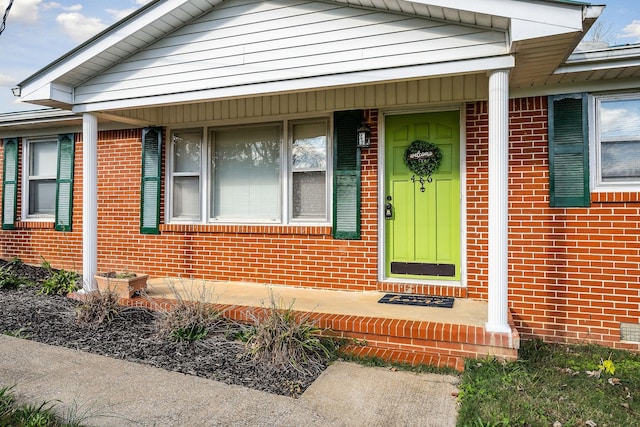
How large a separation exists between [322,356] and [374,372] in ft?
1.61

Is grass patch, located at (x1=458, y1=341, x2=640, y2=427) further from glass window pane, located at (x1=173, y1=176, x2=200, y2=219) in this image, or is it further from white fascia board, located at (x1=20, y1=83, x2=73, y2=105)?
white fascia board, located at (x1=20, y1=83, x2=73, y2=105)

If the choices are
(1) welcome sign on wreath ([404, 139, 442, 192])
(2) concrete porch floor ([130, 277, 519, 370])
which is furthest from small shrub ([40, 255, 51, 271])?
(1) welcome sign on wreath ([404, 139, 442, 192])

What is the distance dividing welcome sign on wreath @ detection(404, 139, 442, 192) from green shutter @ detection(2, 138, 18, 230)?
6.54 metres

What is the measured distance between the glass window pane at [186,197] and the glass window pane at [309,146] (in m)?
1.57

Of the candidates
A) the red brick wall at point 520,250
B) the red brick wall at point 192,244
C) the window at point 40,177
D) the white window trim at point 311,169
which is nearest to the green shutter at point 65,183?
the red brick wall at point 192,244

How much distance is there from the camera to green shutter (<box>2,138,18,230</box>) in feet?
24.1

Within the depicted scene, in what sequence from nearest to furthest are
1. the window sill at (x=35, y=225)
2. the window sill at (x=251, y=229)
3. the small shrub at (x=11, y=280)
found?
the window sill at (x=251, y=229) → the small shrub at (x=11, y=280) → the window sill at (x=35, y=225)

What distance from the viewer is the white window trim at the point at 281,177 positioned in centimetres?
554

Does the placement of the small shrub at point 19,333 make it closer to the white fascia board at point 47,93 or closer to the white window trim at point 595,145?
the white fascia board at point 47,93

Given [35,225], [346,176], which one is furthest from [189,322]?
[35,225]

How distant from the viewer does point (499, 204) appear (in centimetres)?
363

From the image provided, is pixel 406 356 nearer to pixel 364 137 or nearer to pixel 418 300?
pixel 418 300

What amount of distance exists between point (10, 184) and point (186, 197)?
11.3 feet

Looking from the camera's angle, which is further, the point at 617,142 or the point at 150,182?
the point at 150,182
